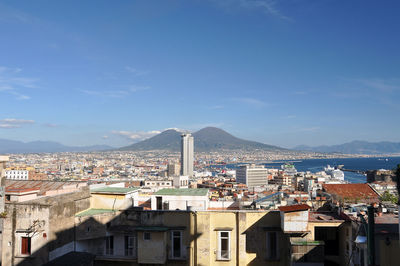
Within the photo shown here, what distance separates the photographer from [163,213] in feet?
39.1

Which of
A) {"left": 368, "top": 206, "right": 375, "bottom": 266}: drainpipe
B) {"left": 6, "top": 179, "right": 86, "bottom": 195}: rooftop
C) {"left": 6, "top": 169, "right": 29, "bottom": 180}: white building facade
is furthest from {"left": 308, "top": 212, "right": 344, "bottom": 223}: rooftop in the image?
{"left": 6, "top": 169, "right": 29, "bottom": 180}: white building facade

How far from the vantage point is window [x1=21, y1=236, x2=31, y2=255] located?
1112 centimetres

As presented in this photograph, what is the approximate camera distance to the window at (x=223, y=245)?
37.9 feet

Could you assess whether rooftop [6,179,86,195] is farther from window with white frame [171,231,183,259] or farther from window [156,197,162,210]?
window with white frame [171,231,183,259]

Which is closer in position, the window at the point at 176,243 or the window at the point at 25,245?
the window at the point at 25,245

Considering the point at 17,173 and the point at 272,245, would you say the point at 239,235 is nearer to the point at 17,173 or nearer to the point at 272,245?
the point at 272,245

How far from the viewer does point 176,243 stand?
1180 cm

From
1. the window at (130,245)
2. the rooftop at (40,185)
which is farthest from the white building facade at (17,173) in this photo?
the window at (130,245)

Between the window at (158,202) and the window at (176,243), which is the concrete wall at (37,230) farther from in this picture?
the window at (158,202)

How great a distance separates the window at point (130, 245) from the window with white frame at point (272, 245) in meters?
4.43

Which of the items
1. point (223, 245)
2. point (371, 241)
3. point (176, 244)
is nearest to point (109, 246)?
point (176, 244)

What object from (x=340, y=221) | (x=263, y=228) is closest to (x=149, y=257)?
(x=263, y=228)

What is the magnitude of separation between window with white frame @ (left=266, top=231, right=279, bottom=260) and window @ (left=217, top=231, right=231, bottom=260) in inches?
50.2

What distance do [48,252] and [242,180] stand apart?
188m
